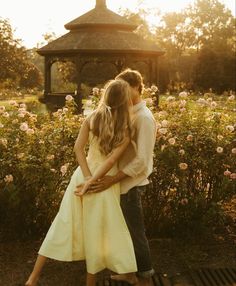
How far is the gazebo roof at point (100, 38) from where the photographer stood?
20.7 metres

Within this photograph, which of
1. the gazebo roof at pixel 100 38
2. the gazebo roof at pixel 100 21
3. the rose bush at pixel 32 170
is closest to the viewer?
the rose bush at pixel 32 170

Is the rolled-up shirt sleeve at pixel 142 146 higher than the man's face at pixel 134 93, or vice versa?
the man's face at pixel 134 93

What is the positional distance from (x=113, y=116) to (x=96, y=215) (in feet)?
2.59

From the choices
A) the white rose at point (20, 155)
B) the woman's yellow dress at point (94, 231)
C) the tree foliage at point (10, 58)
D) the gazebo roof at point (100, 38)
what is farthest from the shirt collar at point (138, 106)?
the tree foliage at point (10, 58)

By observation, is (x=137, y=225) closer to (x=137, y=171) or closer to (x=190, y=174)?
(x=137, y=171)

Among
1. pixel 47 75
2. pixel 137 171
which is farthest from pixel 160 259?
pixel 47 75

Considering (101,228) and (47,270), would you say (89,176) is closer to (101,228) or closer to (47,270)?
(101,228)

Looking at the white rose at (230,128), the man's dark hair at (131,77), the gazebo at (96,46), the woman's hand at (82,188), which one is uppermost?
the gazebo at (96,46)

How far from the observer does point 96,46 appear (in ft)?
68.0

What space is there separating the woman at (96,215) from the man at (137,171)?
0.28 feet

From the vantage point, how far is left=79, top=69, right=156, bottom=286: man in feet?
12.1

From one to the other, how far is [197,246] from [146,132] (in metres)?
1.92

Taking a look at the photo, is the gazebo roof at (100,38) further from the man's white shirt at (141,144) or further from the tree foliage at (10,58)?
the man's white shirt at (141,144)

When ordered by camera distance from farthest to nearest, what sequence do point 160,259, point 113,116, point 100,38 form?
point 100,38 < point 160,259 < point 113,116
